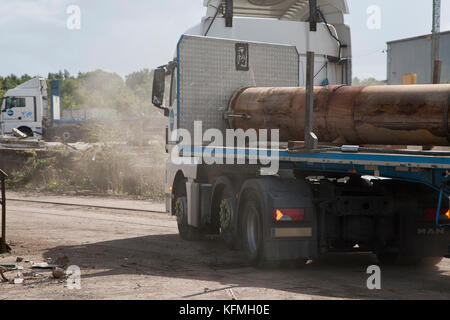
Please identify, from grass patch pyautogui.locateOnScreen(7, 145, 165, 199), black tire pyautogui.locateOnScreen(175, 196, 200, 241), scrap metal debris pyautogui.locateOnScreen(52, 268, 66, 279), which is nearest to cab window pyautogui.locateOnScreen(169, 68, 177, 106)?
black tire pyautogui.locateOnScreen(175, 196, 200, 241)

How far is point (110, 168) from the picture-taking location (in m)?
19.7

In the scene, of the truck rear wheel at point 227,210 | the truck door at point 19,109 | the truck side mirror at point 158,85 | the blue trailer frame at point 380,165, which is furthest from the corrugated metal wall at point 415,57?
the blue trailer frame at point 380,165

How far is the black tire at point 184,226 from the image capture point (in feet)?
35.0

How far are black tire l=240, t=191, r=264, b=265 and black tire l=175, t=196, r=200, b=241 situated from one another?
7.74 feet

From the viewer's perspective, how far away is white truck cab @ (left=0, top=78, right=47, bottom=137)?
3428cm

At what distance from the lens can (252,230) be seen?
8133 millimetres

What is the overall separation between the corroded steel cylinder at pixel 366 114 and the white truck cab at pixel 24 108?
2720cm

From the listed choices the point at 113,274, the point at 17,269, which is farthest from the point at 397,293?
the point at 17,269

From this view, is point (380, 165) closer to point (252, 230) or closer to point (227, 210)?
point (252, 230)

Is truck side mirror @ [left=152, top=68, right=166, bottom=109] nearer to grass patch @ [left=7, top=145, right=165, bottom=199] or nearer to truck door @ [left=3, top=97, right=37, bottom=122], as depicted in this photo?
grass patch @ [left=7, top=145, right=165, bottom=199]

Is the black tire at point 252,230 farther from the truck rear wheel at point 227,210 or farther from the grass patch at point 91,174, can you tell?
the grass patch at point 91,174

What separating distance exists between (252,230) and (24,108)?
28921mm
